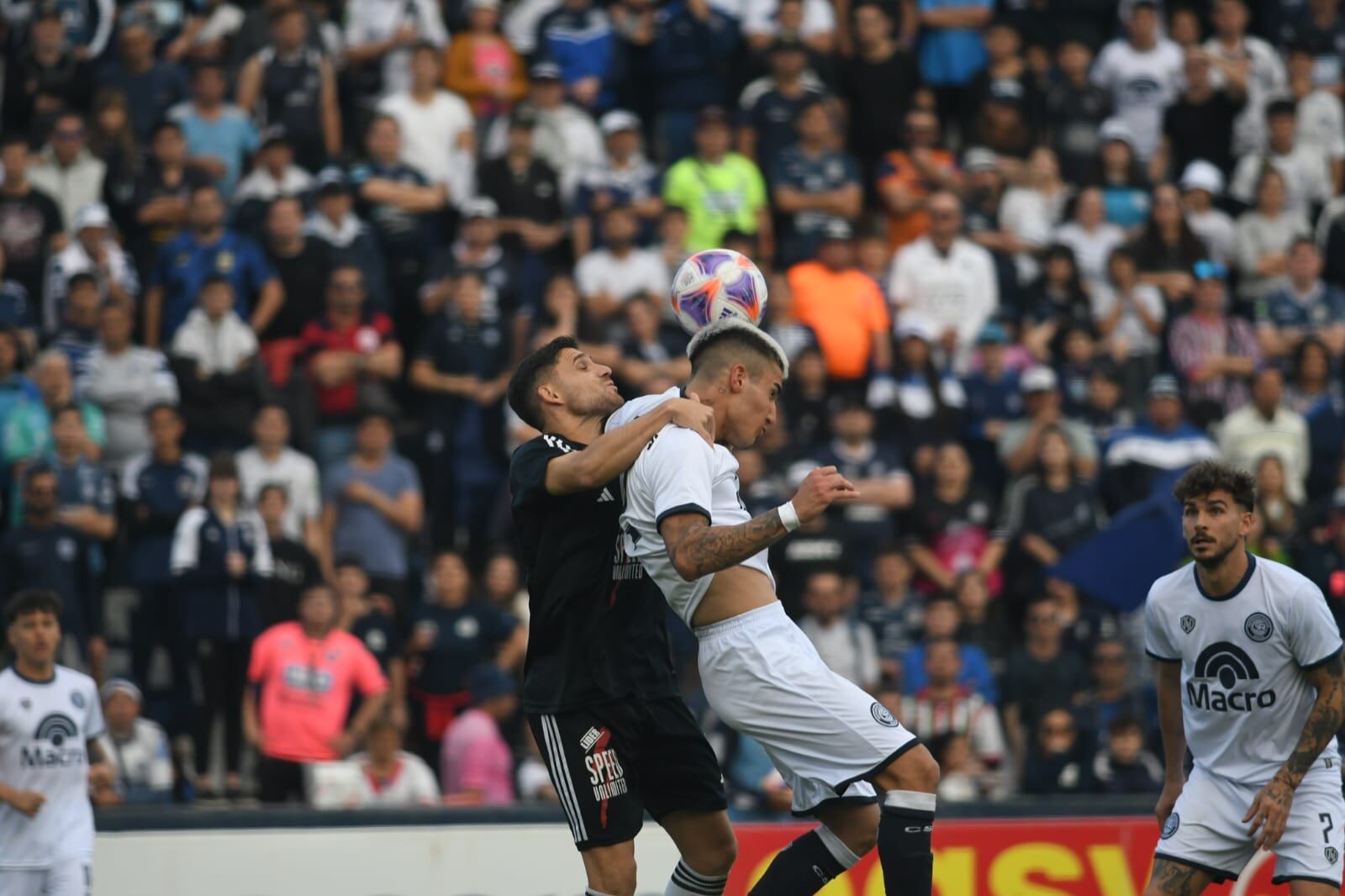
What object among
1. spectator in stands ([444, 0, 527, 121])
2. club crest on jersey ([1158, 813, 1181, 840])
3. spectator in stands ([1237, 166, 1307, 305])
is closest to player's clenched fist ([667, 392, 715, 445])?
club crest on jersey ([1158, 813, 1181, 840])

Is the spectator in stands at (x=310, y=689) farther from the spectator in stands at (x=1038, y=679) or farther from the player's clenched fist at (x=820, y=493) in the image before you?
the player's clenched fist at (x=820, y=493)

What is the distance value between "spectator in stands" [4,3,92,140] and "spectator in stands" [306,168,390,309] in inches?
107

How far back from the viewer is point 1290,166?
18.5 metres

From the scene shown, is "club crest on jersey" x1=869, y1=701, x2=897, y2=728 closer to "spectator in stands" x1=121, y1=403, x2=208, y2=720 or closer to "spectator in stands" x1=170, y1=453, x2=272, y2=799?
"spectator in stands" x1=170, y1=453, x2=272, y2=799

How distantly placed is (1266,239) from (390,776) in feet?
31.4

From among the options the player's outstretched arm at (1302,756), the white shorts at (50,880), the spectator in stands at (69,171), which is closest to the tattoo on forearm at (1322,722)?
the player's outstretched arm at (1302,756)

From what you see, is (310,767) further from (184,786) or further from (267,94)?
(267,94)

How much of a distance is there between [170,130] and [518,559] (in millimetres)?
4556

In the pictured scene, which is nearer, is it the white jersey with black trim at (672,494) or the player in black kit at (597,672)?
the white jersey with black trim at (672,494)

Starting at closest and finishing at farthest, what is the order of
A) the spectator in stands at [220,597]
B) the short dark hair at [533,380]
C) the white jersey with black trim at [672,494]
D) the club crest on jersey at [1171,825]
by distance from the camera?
1. the white jersey with black trim at [672,494]
2. the short dark hair at [533,380]
3. the club crest on jersey at [1171,825]
4. the spectator in stands at [220,597]

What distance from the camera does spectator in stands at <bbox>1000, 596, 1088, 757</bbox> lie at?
44.3 ft

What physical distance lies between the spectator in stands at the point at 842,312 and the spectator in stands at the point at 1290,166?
14.1 ft

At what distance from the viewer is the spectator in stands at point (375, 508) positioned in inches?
564

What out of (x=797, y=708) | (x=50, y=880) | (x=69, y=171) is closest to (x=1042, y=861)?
(x=797, y=708)
